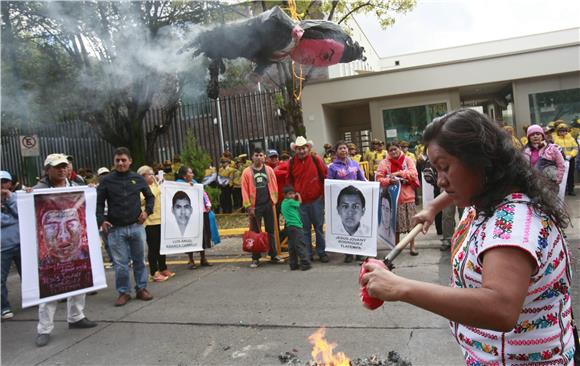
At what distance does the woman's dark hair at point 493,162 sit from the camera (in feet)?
4.26

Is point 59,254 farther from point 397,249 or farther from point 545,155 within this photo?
point 545,155

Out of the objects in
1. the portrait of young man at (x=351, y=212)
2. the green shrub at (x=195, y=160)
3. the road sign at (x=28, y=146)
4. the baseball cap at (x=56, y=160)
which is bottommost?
the portrait of young man at (x=351, y=212)

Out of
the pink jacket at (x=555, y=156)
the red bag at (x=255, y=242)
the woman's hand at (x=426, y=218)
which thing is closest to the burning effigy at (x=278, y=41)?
the red bag at (x=255, y=242)

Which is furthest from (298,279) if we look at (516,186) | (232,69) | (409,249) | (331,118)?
(331,118)

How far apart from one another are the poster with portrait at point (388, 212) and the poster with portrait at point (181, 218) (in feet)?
9.52

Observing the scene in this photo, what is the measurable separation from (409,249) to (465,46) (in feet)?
95.3

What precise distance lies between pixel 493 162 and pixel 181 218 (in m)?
6.29

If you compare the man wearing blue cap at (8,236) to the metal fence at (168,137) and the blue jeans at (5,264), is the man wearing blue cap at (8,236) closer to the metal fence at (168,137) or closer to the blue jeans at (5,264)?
the blue jeans at (5,264)

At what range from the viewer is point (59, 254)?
4738 millimetres

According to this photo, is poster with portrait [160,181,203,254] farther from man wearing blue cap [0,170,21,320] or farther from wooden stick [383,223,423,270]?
wooden stick [383,223,423,270]

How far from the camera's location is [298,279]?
19.6 feet

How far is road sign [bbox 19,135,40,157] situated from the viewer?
9797 mm

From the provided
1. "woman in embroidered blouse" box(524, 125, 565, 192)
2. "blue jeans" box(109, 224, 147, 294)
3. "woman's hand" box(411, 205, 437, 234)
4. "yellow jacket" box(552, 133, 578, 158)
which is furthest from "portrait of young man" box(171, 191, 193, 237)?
"yellow jacket" box(552, 133, 578, 158)

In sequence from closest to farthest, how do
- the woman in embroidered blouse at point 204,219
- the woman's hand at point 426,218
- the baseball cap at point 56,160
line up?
the woman's hand at point 426,218 → the baseball cap at point 56,160 → the woman in embroidered blouse at point 204,219
